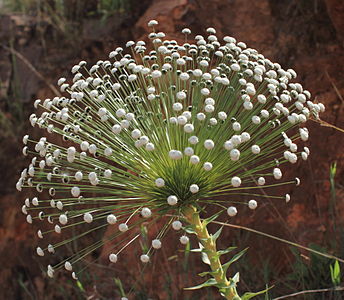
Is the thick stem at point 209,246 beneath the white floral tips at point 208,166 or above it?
beneath

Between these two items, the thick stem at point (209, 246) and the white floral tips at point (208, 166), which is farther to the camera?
the thick stem at point (209, 246)

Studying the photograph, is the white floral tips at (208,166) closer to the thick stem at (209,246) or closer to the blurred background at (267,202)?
the thick stem at (209,246)

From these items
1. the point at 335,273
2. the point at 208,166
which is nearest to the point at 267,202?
the point at 335,273

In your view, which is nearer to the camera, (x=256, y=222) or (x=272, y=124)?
(x=272, y=124)

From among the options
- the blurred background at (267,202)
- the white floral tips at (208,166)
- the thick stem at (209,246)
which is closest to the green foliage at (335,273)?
the blurred background at (267,202)

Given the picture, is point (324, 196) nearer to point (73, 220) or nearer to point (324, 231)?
point (324, 231)

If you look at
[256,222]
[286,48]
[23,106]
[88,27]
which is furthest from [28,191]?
[286,48]

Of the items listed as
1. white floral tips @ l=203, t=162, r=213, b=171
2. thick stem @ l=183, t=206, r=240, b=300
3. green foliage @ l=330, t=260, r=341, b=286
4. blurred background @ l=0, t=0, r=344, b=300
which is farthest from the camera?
blurred background @ l=0, t=0, r=344, b=300

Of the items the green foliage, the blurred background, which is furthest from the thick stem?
the blurred background

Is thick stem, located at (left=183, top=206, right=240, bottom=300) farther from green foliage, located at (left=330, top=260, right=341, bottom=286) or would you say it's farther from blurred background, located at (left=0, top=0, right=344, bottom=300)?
blurred background, located at (left=0, top=0, right=344, bottom=300)
